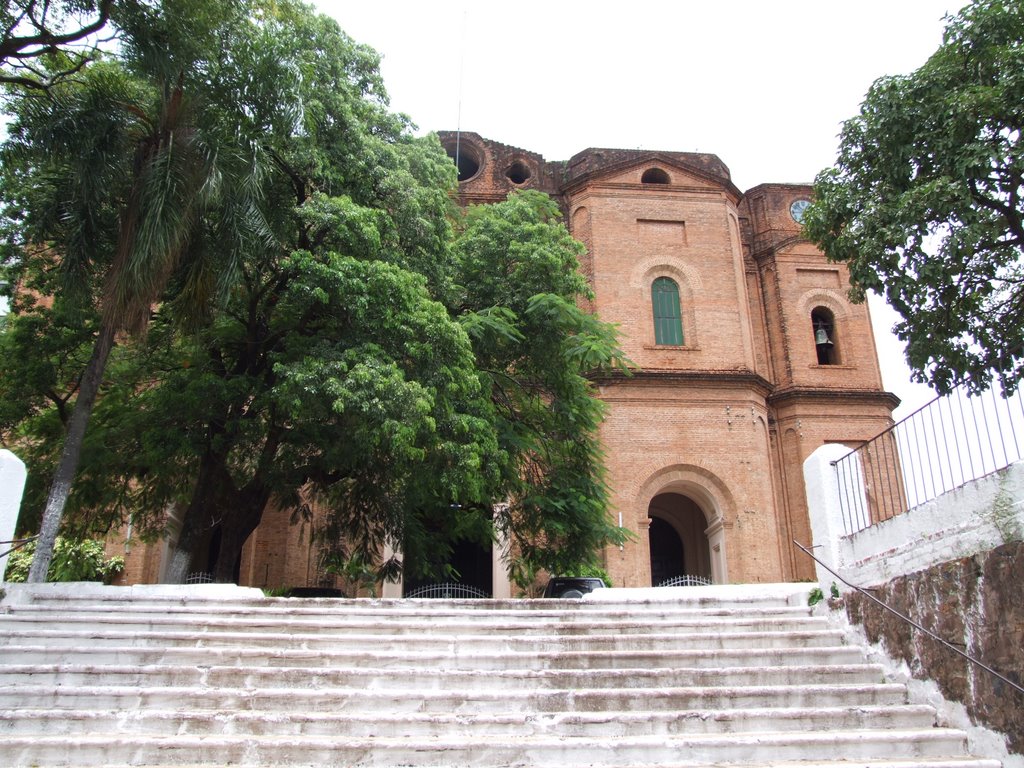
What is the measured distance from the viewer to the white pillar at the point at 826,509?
7916 millimetres

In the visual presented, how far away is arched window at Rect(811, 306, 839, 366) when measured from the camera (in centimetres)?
2222

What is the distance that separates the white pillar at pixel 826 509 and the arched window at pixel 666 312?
12028 mm

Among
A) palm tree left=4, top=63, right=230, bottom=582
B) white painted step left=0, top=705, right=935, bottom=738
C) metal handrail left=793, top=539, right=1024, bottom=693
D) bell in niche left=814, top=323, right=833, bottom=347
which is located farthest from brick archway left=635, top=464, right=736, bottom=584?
white painted step left=0, top=705, right=935, bottom=738

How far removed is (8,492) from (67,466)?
1.36m

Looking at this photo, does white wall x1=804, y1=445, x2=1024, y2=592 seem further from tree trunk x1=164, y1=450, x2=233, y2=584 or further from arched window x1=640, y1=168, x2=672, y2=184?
arched window x1=640, y1=168, x2=672, y2=184

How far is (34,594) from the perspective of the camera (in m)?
8.13

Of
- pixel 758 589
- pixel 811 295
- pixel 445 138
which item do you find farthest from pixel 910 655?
pixel 445 138

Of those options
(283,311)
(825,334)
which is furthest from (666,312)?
(283,311)

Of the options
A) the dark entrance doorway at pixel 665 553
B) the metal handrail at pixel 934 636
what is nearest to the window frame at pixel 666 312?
the dark entrance doorway at pixel 665 553

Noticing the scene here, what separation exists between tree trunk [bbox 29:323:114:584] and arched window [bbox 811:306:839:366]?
57.1 ft

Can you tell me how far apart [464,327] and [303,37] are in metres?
5.03

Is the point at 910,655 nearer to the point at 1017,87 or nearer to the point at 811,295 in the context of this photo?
the point at 1017,87

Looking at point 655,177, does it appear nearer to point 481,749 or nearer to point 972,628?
point 972,628

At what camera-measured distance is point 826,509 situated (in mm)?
8086
